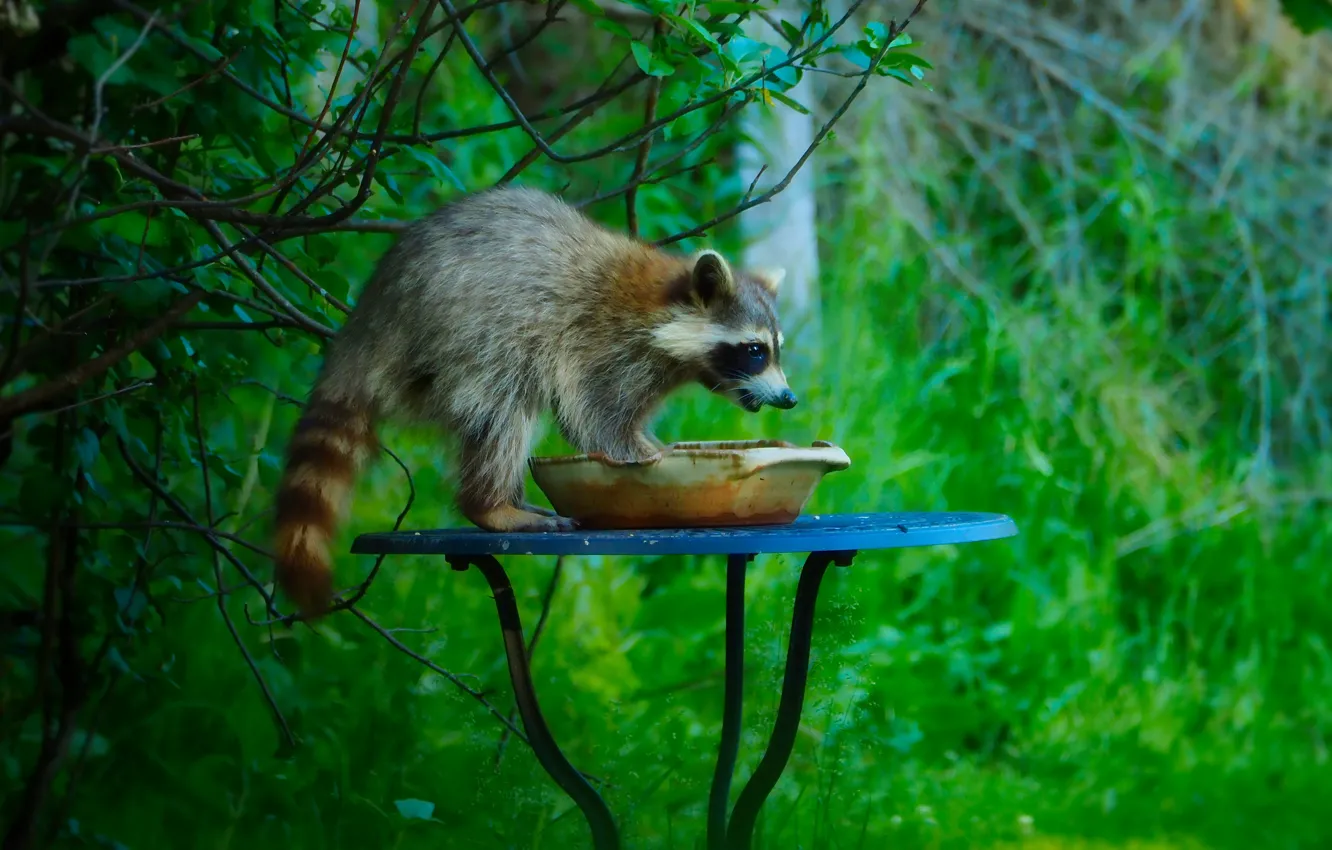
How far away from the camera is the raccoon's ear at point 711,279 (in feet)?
9.68

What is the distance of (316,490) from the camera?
253 cm

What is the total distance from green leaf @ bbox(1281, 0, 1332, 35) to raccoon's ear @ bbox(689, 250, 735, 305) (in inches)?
53.8

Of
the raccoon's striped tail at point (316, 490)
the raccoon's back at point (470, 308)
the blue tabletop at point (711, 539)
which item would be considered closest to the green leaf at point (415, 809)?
the raccoon's striped tail at point (316, 490)

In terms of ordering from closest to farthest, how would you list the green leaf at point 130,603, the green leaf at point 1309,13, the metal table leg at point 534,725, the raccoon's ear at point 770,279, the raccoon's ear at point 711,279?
the green leaf at point 1309,13 → the metal table leg at point 534,725 → the green leaf at point 130,603 → the raccoon's ear at point 711,279 → the raccoon's ear at point 770,279

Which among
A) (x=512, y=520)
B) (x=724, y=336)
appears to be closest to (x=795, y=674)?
(x=512, y=520)

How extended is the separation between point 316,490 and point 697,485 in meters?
0.68

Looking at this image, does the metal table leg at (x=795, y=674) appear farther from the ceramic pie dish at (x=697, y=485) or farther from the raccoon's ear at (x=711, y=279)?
the raccoon's ear at (x=711, y=279)

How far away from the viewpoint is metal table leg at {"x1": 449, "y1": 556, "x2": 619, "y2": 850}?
2.59 metres

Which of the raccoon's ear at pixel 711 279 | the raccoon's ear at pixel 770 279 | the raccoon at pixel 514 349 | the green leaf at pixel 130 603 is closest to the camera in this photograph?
the raccoon at pixel 514 349

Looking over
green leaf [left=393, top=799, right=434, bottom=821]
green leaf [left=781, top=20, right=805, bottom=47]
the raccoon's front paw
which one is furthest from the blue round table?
green leaf [left=781, top=20, right=805, bottom=47]

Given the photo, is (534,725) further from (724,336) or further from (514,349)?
(724,336)

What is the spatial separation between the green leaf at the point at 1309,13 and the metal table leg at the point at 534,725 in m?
1.53

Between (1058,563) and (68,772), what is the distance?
334 cm

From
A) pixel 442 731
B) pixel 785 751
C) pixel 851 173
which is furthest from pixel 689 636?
pixel 851 173
